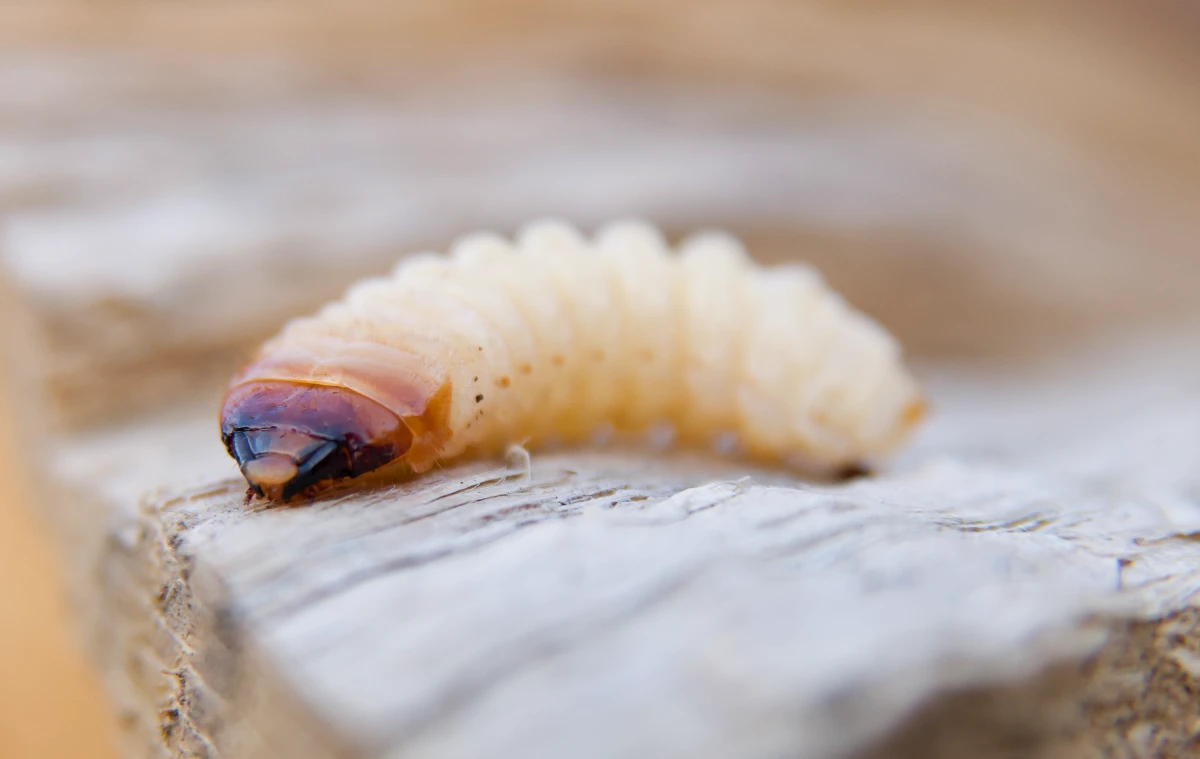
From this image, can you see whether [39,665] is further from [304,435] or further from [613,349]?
[613,349]

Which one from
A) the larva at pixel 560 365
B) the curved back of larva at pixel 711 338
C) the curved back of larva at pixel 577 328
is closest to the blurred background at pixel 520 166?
the larva at pixel 560 365

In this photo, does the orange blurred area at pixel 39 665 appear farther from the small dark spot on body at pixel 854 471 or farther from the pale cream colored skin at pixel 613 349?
the small dark spot on body at pixel 854 471

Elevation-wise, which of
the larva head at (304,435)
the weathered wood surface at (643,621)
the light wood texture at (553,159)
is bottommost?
the weathered wood surface at (643,621)

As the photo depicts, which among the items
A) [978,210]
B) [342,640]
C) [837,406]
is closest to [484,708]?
[342,640]

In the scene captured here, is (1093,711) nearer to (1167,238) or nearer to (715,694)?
(715,694)

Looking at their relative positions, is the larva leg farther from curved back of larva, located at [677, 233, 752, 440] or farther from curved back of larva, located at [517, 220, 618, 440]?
curved back of larva, located at [677, 233, 752, 440]

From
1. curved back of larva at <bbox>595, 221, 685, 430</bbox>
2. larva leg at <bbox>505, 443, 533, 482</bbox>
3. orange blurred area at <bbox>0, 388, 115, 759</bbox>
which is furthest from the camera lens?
curved back of larva at <bbox>595, 221, 685, 430</bbox>

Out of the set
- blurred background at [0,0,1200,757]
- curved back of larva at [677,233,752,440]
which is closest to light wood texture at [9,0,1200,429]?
blurred background at [0,0,1200,757]
